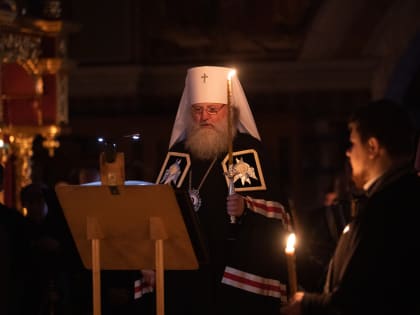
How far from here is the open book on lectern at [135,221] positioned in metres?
Answer: 5.69

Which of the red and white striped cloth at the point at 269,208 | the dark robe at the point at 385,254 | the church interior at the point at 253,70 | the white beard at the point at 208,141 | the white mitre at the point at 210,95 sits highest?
the church interior at the point at 253,70

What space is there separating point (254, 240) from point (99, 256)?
117 cm

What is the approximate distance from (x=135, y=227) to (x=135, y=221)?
0.04 meters

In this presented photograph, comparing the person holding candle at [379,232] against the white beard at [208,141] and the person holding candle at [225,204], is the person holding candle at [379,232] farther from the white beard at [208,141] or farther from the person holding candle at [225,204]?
the white beard at [208,141]

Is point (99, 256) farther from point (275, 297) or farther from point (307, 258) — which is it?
point (307, 258)

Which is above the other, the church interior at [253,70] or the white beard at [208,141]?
the church interior at [253,70]

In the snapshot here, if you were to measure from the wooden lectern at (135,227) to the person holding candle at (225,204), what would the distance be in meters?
0.68

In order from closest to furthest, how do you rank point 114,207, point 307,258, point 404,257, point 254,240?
1. point 404,257
2. point 114,207
3. point 254,240
4. point 307,258

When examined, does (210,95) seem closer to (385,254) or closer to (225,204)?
(225,204)

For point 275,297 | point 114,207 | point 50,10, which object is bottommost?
point 275,297

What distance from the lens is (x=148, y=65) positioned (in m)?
16.1

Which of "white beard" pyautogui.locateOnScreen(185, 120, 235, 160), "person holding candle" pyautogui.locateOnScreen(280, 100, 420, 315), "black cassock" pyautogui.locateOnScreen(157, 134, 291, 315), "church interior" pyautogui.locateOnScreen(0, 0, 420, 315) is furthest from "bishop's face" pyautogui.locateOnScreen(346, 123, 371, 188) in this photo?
"church interior" pyautogui.locateOnScreen(0, 0, 420, 315)

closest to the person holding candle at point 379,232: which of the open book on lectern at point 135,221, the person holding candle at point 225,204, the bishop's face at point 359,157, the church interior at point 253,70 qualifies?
the bishop's face at point 359,157

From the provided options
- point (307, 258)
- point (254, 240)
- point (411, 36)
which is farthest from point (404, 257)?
point (411, 36)
